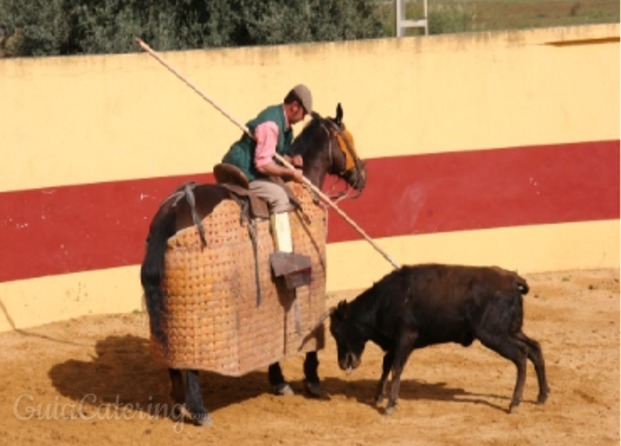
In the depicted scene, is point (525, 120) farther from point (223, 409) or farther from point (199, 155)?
point (223, 409)

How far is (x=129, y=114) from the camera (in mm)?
12984

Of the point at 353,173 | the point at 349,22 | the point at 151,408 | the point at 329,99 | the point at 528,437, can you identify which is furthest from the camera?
the point at 349,22

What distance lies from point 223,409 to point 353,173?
194 centimetres

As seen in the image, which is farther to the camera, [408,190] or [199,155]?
[408,190]

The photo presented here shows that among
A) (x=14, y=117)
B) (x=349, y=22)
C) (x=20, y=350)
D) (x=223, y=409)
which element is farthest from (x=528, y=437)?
(x=349, y=22)

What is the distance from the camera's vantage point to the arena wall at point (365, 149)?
12641 mm

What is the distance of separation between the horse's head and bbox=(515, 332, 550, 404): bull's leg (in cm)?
173

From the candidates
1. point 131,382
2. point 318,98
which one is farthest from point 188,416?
point 318,98

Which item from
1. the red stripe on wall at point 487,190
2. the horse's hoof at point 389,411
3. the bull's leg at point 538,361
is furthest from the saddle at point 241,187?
the red stripe on wall at point 487,190

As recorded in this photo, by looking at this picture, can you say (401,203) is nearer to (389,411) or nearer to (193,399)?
(389,411)

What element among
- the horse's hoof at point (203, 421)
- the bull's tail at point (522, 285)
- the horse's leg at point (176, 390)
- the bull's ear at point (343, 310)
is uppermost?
the bull's tail at point (522, 285)

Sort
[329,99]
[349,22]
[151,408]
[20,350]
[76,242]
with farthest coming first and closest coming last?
[349,22] → [329,99] → [76,242] → [20,350] → [151,408]

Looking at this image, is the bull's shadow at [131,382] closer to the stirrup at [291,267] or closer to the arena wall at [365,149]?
the stirrup at [291,267]

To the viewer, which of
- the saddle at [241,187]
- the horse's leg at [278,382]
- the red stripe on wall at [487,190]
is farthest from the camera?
the red stripe on wall at [487,190]
